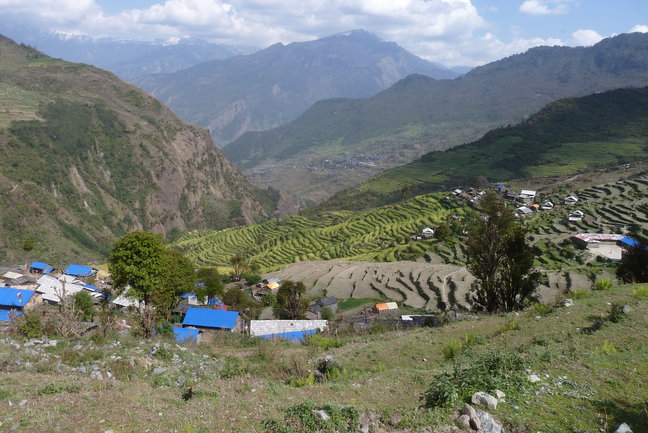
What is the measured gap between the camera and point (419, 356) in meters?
14.2

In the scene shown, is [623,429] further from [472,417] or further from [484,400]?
[472,417]

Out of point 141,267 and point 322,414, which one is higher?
point 322,414

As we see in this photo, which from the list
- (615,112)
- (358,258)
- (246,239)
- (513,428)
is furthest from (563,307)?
(615,112)

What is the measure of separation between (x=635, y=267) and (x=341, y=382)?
1105 inches

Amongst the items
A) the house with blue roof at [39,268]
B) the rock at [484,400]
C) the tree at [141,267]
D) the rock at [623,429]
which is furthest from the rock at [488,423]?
the house with blue roof at [39,268]

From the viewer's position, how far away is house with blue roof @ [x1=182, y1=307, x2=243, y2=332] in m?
34.2

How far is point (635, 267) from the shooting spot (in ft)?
93.9

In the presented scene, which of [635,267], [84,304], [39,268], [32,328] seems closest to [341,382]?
[32,328]

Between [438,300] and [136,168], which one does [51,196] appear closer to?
[136,168]

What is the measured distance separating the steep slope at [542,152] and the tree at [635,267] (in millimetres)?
93742

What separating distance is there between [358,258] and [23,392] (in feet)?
225

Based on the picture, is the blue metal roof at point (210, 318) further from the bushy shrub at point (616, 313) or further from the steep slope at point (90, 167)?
the steep slope at point (90, 167)

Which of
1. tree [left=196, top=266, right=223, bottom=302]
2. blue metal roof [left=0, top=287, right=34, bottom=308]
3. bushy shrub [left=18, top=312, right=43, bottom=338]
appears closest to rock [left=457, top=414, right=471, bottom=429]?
bushy shrub [left=18, top=312, right=43, bottom=338]

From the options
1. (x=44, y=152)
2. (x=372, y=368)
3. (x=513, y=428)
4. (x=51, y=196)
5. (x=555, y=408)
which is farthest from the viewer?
(x=44, y=152)
